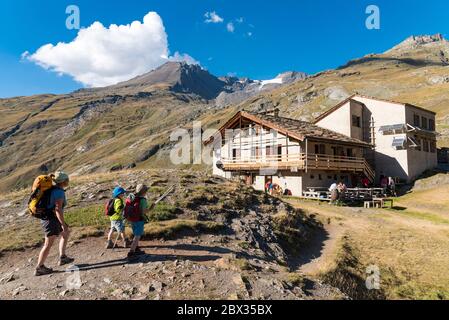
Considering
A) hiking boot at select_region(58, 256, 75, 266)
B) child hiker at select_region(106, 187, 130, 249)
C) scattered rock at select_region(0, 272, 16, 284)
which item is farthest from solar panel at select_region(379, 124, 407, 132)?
scattered rock at select_region(0, 272, 16, 284)

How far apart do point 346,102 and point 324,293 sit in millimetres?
40358

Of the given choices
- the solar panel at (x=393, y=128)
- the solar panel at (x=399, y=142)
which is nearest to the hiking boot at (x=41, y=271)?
the solar panel at (x=399, y=142)

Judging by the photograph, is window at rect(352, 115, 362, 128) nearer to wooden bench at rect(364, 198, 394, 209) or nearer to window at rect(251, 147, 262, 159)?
window at rect(251, 147, 262, 159)

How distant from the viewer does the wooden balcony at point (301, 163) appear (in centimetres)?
3609

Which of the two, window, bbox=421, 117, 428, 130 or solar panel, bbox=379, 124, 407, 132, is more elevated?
window, bbox=421, 117, 428, 130

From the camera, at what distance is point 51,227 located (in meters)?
9.09

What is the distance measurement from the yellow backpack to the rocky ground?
5.85 ft

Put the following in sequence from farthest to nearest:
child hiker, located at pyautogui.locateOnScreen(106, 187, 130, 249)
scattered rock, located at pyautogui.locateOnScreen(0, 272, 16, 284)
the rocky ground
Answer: child hiker, located at pyautogui.locateOnScreen(106, 187, 130, 249) < scattered rock, located at pyautogui.locateOnScreen(0, 272, 16, 284) < the rocky ground

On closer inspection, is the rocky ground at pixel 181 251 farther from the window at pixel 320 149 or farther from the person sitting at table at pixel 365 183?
the person sitting at table at pixel 365 183

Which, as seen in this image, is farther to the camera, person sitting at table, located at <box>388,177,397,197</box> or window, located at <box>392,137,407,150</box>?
window, located at <box>392,137,407,150</box>

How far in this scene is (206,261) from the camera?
11.3 metres

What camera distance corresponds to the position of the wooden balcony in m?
36.1
